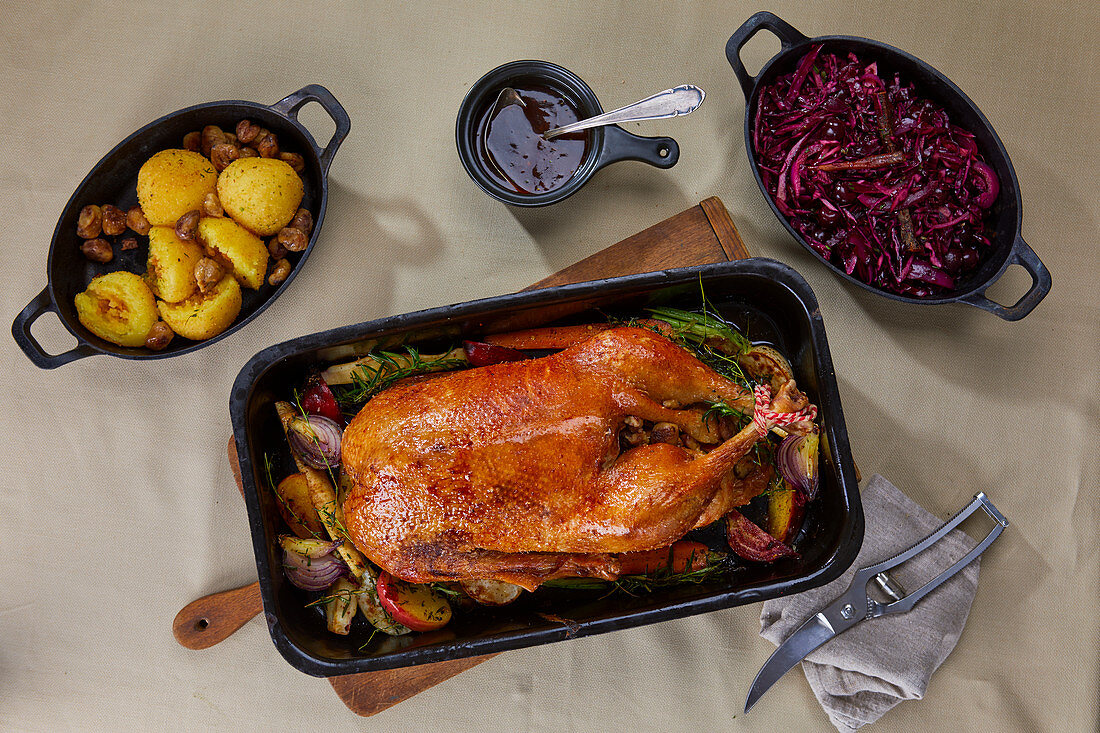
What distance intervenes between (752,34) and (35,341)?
186 centimetres

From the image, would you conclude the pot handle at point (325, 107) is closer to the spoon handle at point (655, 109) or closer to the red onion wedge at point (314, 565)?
the spoon handle at point (655, 109)

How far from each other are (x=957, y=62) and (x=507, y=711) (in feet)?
7.15

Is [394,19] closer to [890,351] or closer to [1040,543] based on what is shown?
[890,351]

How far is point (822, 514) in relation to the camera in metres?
1.75

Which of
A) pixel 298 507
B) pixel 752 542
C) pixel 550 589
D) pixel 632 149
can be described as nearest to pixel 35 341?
pixel 298 507

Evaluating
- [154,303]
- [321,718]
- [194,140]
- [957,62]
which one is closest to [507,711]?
[321,718]

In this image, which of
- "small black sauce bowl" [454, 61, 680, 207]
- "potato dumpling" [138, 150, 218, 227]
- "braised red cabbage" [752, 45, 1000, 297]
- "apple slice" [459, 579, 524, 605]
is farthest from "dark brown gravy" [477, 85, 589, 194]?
"apple slice" [459, 579, 524, 605]

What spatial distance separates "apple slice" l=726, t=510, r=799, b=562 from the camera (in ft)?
5.62

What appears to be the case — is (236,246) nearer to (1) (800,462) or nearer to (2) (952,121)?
(1) (800,462)

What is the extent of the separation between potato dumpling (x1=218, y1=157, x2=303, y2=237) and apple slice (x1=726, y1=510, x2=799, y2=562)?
132 cm

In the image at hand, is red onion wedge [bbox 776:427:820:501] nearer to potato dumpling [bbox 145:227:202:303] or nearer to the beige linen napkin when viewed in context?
the beige linen napkin

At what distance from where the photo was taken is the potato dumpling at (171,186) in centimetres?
180

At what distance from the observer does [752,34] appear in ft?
5.70

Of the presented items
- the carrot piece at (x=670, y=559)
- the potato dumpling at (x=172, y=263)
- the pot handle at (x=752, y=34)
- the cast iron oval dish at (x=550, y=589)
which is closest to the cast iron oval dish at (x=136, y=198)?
the potato dumpling at (x=172, y=263)
